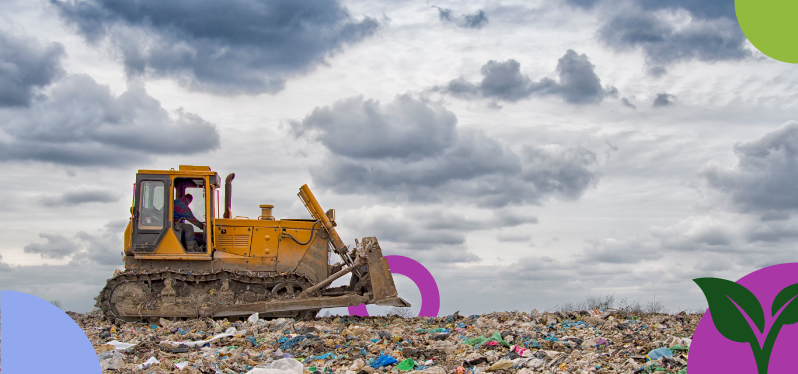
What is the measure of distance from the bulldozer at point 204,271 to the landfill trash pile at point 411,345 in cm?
38

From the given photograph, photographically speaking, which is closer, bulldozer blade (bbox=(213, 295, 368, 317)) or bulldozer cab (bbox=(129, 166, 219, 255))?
bulldozer blade (bbox=(213, 295, 368, 317))

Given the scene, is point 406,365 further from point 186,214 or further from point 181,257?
point 186,214

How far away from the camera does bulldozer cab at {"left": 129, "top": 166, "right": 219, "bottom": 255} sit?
11797 mm

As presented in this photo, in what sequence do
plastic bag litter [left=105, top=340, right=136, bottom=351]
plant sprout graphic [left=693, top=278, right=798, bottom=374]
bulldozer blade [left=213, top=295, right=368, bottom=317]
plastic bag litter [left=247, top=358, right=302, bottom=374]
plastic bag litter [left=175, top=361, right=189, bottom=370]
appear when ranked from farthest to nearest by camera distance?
bulldozer blade [left=213, top=295, right=368, bottom=317]
plastic bag litter [left=105, top=340, right=136, bottom=351]
plastic bag litter [left=175, top=361, right=189, bottom=370]
plastic bag litter [left=247, top=358, right=302, bottom=374]
plant sprout graphic [left=693, top=278, right=798, bottom=374]

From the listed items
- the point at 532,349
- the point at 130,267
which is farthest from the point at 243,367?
the point at 130,267

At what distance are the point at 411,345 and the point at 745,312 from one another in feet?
13.9

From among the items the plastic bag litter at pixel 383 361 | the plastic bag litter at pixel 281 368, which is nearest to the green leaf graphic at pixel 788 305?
the plastic bag litter at pixel 383 361

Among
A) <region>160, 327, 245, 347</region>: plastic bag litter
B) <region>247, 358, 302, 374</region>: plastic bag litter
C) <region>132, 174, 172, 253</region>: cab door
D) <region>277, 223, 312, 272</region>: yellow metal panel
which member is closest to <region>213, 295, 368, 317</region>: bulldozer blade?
<region>277, 223, 312, 272</region>: yellow metal panel

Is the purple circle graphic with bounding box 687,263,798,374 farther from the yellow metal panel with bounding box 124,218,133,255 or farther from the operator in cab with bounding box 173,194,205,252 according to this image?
the yellow metal panel with bounding box 124,218,133,255

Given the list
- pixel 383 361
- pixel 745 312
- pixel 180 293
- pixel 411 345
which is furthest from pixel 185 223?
pixel 745 312

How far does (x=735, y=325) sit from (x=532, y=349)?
261 centimetres

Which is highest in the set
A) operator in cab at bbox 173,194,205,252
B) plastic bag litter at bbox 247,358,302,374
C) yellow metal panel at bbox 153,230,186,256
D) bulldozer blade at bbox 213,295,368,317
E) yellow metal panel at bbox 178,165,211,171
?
yellow metal panel at bbox 178,165,211,171

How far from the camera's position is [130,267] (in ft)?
38.9

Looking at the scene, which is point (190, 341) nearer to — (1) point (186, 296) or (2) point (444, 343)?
(1) point (186, 296)
